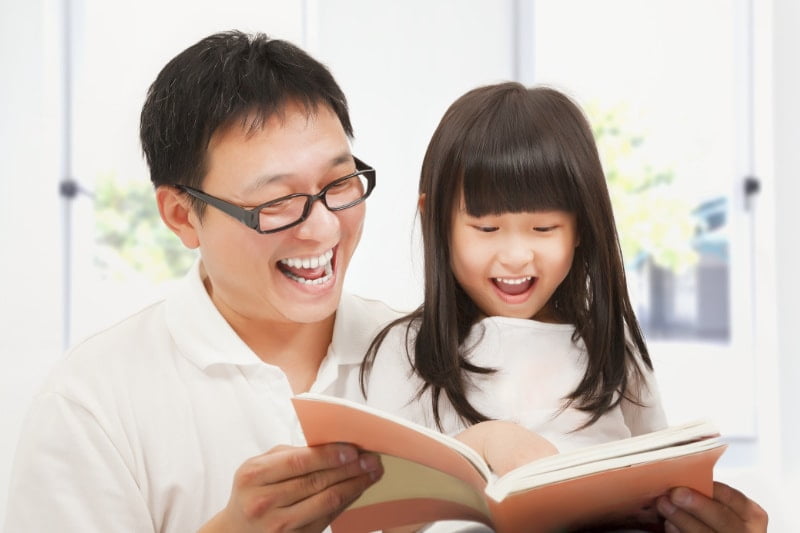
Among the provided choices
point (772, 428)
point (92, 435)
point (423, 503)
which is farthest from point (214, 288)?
point (772, 428)

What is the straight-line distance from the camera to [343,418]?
1.02 metres

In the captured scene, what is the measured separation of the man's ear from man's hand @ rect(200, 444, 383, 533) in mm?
552

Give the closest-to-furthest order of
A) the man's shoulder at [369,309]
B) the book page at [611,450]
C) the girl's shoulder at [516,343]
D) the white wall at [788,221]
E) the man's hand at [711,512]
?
1. the book page at [611,450]
2. the man's hand at [711,512]
3. the girl's shoulder at [516,343]
4. the man's shoulder at [369,309]
5. the white wall at [788,221]

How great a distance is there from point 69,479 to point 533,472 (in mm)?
813

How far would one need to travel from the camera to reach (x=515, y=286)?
5.40ft

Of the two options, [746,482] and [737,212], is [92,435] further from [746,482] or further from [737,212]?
[737,212]

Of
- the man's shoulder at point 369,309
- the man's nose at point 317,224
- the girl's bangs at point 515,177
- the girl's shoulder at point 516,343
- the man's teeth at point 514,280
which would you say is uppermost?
the girl's bangs at point 515,177

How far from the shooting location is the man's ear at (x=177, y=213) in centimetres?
153

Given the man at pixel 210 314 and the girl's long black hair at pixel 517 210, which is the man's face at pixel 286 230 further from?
the girl's long black hair at pixel 517 210

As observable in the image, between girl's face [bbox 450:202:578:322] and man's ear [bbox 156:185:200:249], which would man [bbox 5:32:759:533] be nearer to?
man's ear [bbox 156:185:200:249]

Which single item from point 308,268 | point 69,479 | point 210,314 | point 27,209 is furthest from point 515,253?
point 27,209

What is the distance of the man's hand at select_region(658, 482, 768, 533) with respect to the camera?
110 centimetres

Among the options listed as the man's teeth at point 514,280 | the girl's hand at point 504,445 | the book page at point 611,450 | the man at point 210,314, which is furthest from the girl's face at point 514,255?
the book page at point 611,450

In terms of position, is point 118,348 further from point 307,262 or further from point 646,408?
point 646,408
